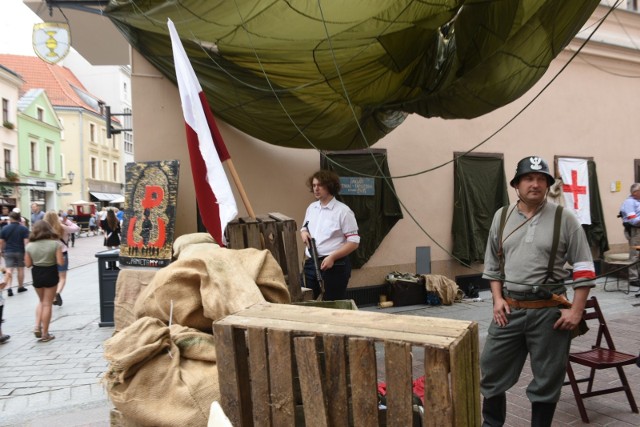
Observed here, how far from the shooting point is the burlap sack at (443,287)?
24.1 feet

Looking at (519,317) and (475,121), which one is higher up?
(475,121)

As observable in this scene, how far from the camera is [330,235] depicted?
4672 mm

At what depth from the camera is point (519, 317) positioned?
3008mm

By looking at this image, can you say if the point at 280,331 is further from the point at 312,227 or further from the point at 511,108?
the point at 511,108

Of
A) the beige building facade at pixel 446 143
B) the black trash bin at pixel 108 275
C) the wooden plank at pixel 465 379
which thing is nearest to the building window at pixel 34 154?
the black trash bin at pixel 108 275

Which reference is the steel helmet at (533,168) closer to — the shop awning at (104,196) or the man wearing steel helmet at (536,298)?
the man wearing steel helmet at (536,298)

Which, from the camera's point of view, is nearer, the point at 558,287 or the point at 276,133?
the point at 558,287

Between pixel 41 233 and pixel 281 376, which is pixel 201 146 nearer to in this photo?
pixel 281 376

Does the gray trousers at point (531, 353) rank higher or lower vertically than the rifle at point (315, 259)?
lower

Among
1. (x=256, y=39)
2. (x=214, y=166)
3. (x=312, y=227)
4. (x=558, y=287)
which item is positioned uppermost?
(x=256, y=39)

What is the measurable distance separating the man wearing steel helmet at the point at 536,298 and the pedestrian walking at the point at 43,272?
213 inches

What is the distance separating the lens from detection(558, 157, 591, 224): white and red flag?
8.92 metres

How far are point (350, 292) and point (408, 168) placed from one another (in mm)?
2112

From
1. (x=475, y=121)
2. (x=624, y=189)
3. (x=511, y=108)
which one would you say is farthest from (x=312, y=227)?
(x=624, y=189)
